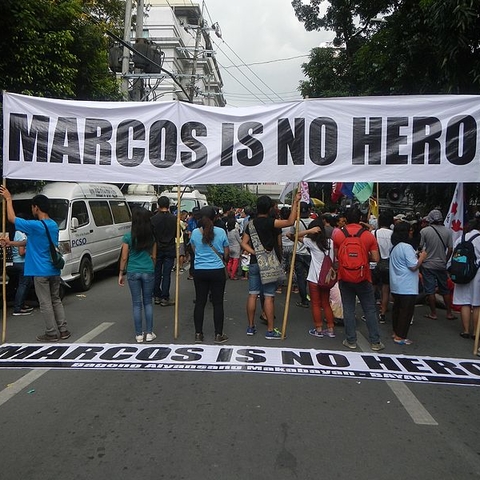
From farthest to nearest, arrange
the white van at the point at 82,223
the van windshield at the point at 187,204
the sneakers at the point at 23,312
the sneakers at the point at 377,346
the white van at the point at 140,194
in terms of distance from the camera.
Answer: the van windshield at the point at 187,204, the white van at the point at 140,194, the white van at the point at 82,223, the sneakers at the point at 23,312, the sneakers at the point at 377,346

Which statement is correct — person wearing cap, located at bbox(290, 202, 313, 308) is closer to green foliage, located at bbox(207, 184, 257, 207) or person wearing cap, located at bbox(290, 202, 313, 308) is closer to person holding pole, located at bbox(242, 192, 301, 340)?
person holding pole, located at bbox(242, 192, 301, 340)

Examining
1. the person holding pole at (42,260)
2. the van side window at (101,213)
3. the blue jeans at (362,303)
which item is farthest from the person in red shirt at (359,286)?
the van side window at (101,213)

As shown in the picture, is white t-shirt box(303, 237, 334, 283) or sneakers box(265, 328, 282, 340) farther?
white t-shirt box(303, 237, 334, 283)

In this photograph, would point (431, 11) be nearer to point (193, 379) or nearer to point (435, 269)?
point (435, 269)

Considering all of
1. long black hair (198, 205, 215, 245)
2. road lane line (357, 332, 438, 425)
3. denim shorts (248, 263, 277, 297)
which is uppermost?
long black hair (198, 205, 215, 245)

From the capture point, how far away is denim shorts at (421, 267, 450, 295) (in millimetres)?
7383

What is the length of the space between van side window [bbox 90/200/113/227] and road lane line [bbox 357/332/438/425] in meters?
7.72

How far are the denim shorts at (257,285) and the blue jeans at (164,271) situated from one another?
2688 millimetres

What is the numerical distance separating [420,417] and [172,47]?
4776 cm

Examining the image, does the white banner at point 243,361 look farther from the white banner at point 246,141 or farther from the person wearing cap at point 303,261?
the person wearing cap at point 303,261

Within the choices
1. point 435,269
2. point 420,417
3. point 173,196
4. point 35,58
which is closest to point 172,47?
point 173,196

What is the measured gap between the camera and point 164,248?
27.3ft

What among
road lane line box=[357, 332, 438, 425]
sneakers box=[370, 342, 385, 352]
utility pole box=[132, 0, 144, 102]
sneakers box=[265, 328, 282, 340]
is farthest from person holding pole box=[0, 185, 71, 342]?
utility pole box=[132, 0, 144, 102]

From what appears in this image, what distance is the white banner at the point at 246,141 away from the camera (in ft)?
18.9
